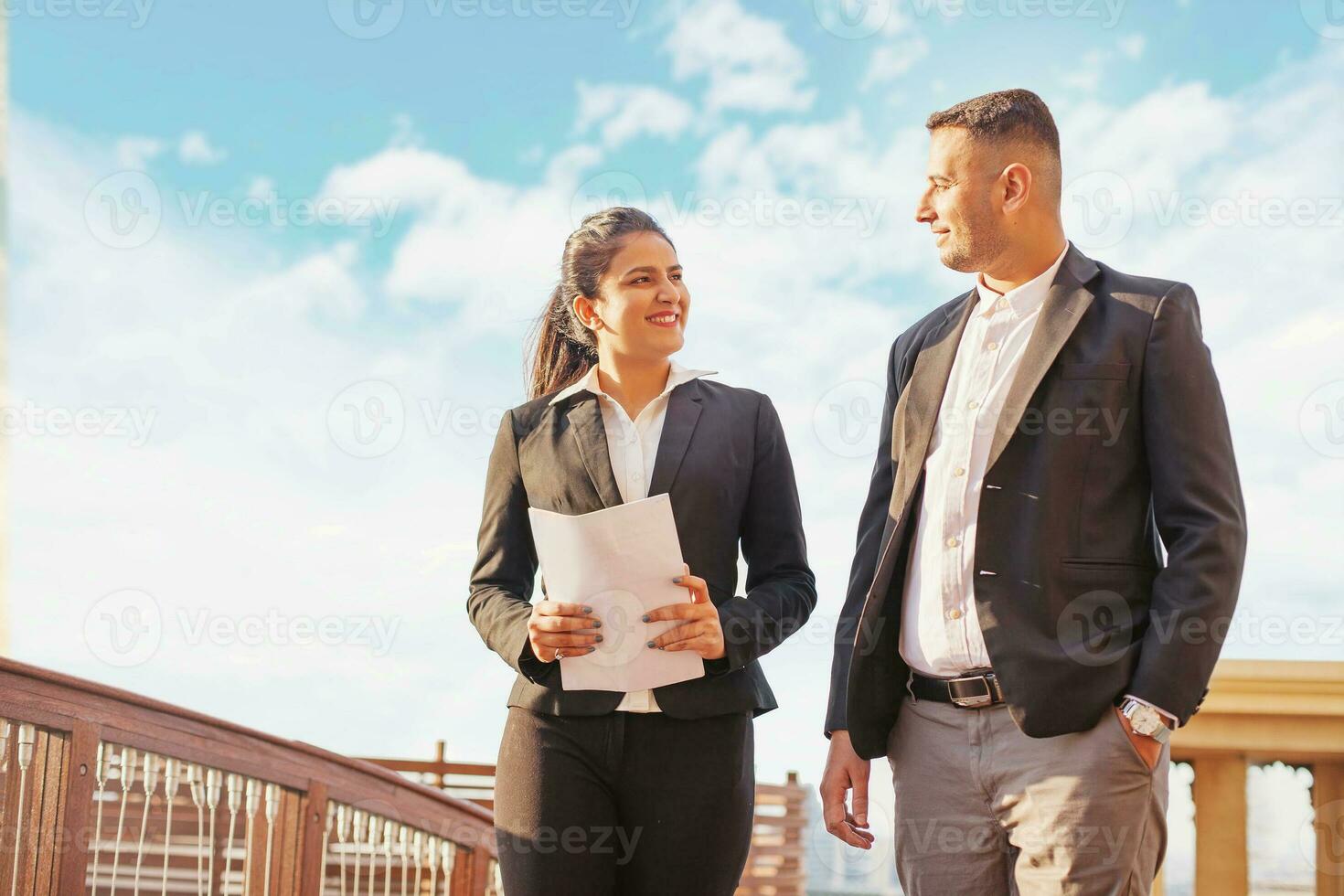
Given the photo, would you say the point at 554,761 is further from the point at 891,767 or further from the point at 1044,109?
the point at 1044,109

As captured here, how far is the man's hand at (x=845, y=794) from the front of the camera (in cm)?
188

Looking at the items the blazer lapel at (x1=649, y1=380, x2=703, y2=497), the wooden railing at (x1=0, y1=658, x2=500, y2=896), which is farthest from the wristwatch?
the wooden railing at (x1=0, y1=658, x2=500, y2=896)

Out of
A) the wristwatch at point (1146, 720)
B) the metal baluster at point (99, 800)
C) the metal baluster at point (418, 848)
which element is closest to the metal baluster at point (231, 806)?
the metal baluster at point (99, 800)

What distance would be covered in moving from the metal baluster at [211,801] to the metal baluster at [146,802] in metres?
0.28

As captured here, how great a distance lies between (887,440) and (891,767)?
539 mm

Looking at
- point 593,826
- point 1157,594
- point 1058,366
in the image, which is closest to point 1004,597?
point 1157,594

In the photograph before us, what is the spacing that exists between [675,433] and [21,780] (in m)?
2.13

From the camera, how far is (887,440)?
204cm

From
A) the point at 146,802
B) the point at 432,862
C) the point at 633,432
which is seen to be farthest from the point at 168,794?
the point at 633,432

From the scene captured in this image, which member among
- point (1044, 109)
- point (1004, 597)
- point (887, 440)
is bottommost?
point (1004, 597)

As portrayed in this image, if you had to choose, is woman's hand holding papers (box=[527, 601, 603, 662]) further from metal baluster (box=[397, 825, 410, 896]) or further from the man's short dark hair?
metal baluster (box=[397, 825, 410, 896])

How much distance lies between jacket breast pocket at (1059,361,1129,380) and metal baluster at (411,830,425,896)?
156 inches

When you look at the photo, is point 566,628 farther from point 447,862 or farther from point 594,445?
point 447,862

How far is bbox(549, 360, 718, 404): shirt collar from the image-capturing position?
2.16 meters
